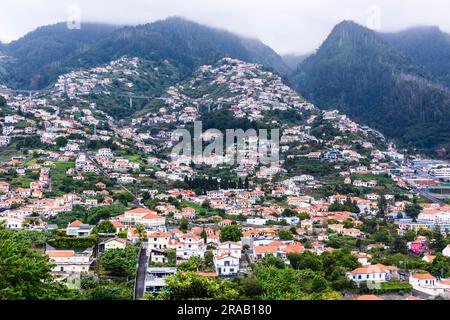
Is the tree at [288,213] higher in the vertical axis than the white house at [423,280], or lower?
higher

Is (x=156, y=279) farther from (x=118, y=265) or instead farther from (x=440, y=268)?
(x=440, y=268)

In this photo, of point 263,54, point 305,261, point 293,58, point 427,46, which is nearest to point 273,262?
point 305,261

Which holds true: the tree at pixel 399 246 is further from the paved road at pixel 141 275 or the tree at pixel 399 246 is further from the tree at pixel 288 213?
the paved road at pixel 141 275

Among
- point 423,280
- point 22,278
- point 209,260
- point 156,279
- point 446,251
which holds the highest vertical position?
point 22,278

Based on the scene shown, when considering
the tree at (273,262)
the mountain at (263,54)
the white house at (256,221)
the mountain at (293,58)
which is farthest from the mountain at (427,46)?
the tree at (273,262)
